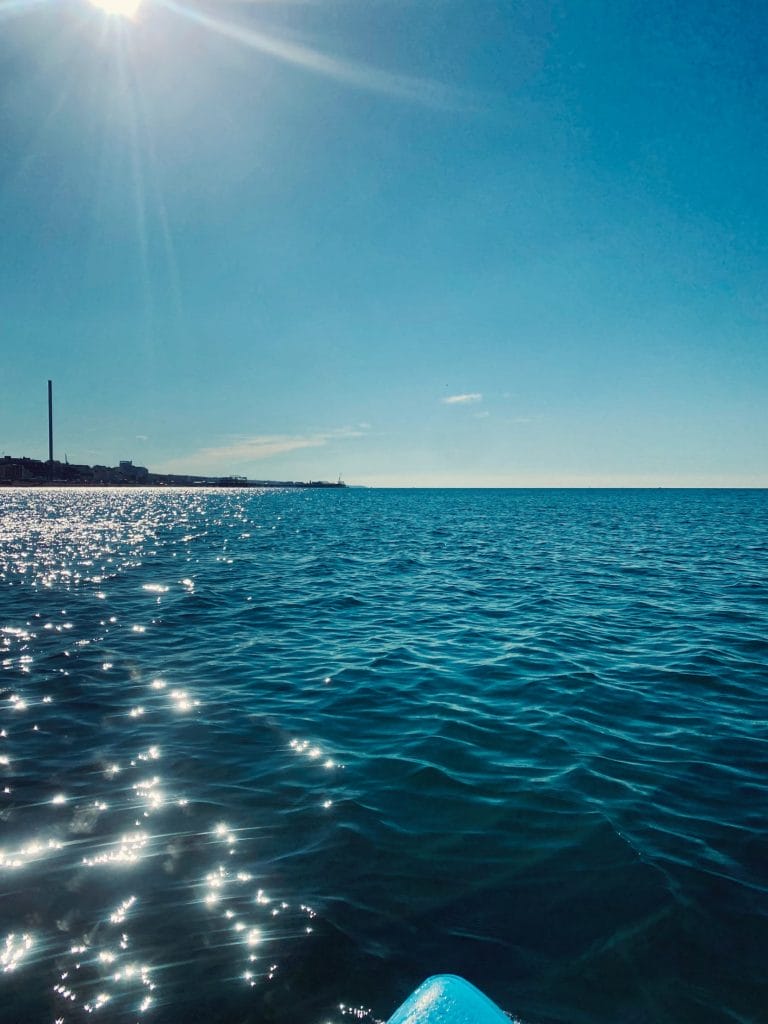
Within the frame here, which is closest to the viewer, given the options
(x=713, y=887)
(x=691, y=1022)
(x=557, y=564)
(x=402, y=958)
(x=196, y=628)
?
(x=691, y=1022)

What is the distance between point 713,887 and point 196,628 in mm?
11967

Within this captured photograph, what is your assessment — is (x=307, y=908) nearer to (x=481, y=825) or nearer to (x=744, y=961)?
(x=481, y=825)

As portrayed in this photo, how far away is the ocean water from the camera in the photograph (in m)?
3.55

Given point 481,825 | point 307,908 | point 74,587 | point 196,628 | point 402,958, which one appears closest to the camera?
point 402,958

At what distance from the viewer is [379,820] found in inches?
210

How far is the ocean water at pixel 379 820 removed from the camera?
11.6 ft

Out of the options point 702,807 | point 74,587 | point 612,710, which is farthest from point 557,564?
point 74,587

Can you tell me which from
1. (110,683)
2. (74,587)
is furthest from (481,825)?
(74,587)

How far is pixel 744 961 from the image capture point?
146 inches

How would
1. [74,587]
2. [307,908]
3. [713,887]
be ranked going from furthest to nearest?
[74,587] → [713,887] → [307,908]

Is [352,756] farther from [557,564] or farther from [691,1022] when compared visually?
[557,564]

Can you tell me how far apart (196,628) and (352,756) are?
8.03m

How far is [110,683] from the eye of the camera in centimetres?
933

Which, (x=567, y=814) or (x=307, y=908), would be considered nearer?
(x=307, y=908)
